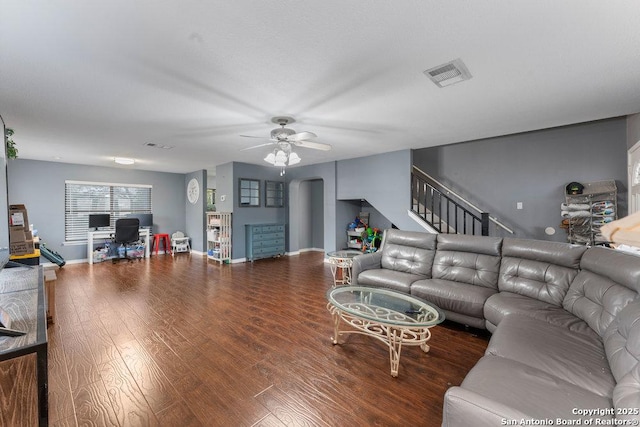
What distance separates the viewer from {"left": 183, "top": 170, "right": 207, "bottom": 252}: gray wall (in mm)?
7359

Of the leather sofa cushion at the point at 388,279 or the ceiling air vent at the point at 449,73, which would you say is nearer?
the ceiling air vent at the point at 449,73

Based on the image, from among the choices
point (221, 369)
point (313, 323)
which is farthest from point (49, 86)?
point (313, 323)

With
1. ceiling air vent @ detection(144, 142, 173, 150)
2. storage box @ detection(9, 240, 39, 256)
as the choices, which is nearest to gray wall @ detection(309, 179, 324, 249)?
ceiling air vent @ detection(144, 142, 173, 150)

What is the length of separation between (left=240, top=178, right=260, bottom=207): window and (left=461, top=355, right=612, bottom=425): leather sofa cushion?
591cm

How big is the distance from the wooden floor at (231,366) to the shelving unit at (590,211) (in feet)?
9.95

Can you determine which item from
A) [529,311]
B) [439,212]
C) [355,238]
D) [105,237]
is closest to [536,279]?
[529,311]

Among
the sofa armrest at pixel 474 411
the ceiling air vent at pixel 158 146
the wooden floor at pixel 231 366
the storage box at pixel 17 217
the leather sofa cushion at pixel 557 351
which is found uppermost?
the ceiling air vent at pixel 158 146

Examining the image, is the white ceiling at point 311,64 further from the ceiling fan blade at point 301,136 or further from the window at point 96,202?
the window at point 96,202

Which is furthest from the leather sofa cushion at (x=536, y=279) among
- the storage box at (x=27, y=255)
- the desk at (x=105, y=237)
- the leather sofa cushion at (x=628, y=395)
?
the desk at (x=105, y=237)

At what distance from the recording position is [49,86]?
236 cm

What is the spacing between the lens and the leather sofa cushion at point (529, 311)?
195 centimetres

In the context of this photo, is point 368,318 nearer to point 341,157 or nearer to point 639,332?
point 639,332

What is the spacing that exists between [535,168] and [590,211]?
1.08 m

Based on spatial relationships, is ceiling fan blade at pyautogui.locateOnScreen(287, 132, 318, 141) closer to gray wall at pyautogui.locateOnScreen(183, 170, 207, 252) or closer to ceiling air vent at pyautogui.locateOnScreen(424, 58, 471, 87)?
ceiling air vent at pyautogui.locateOnScreen(424, 58, 471, 87)
